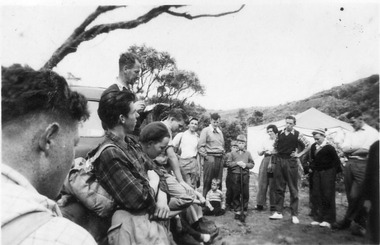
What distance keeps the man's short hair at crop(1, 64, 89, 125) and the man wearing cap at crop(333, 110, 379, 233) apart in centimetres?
175

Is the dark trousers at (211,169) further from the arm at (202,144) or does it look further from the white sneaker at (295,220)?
the white sneaker at (295,220)

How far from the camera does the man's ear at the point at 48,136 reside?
25.8 inches

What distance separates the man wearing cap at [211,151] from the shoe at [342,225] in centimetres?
156

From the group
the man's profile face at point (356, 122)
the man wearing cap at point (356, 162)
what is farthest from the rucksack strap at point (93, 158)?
the man's profile face at point (356, 122)

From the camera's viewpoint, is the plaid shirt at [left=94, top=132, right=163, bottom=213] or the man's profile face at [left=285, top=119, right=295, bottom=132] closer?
the plaid shirt at [left=94, top=132, right=163, bottom=213]

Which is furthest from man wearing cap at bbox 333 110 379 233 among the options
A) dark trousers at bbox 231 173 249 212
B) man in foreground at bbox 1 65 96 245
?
man in foreground at bbox 1 65 96 245

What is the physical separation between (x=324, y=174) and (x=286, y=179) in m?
0.46

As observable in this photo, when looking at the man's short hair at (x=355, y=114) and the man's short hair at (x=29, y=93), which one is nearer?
the man's short hair at (x=29, y=93)

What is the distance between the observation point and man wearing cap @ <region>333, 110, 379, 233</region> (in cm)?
213

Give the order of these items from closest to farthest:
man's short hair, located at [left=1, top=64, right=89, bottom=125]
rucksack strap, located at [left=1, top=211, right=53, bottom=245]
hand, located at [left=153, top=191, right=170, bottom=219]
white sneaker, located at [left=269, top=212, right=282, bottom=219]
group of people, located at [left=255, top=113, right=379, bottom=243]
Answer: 1. rucksack strap, located at [left=1, top=211, right=53, bottom=245]
2. man's short hair, located at [left=1, top=64, right=89, bottom=125]
3. hand, located at [left=153, top=191, right=170, bottom=219]
4. group of people, located at [left=255, top=113, right=379, bottom=243]
5. white sneaker, located at [left=269, top=212, right=282, bottom=219]

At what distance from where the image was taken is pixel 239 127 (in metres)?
6.91

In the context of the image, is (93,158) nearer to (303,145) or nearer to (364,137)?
(364,137)

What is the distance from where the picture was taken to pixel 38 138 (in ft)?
2.15

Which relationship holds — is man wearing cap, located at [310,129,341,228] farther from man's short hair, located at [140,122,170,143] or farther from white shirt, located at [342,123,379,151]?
man's short hair, located at [140,122,170,143]
